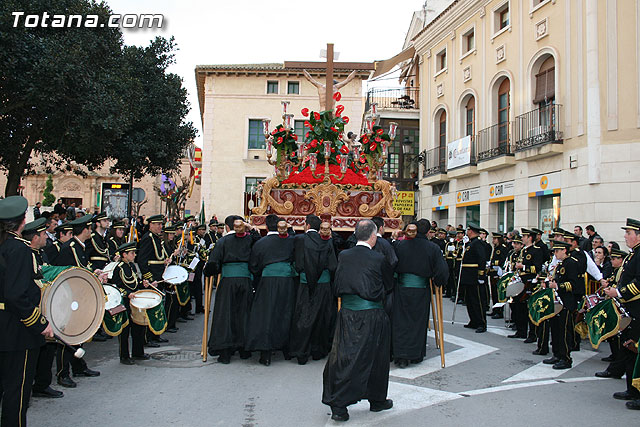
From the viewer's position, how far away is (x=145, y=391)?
249 inches

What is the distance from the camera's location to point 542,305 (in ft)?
26.3

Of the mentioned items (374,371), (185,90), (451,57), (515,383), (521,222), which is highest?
(451,57)

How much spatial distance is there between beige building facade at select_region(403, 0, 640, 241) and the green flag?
8812 millimetres

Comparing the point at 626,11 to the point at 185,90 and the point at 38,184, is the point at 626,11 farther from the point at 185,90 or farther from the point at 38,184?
the point at 38,184

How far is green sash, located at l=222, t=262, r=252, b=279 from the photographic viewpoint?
8.17 meters

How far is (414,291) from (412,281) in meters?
0.15

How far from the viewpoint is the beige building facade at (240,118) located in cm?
3300

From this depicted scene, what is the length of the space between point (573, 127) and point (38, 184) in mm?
48589

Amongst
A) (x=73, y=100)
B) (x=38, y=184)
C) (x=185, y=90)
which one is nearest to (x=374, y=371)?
(x=73, y=100)

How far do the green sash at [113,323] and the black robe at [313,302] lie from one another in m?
2.43

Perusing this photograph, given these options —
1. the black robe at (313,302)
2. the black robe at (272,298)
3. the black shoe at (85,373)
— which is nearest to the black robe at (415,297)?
the black robe at (313,302)

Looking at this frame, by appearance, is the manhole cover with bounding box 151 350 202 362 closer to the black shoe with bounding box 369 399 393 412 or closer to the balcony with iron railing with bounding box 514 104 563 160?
the black shoe with bounding box 369 399 393 412

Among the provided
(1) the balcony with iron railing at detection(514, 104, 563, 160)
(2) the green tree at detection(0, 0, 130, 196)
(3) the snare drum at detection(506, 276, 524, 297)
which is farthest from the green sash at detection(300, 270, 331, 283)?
(1) the balcony with iron railing at detection(514, 104, 563, 160)

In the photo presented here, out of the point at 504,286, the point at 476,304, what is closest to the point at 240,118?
the point at 476,304
